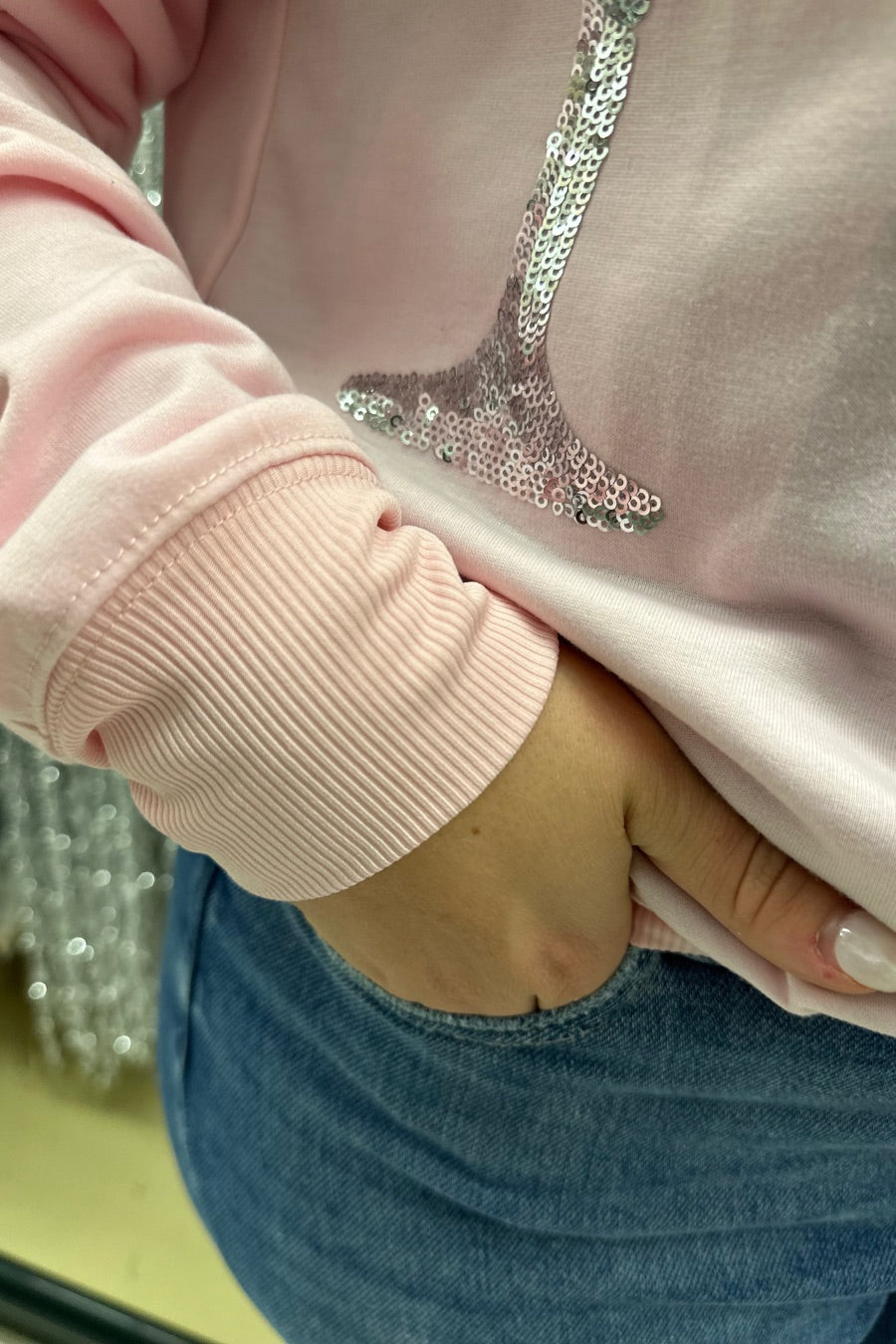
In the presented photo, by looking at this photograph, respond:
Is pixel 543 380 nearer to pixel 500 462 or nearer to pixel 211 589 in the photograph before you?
pixel 500 462

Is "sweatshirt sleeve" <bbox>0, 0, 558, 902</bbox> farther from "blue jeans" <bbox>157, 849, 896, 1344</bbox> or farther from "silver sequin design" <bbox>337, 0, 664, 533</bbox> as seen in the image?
"blue jeans" <bbox>157, 849, 896, 1344</bbox>

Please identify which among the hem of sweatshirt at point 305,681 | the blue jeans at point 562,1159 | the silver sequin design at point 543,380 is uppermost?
the silver sequin design at point 543,380

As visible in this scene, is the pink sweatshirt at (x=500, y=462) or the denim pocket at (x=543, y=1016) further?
the denim pocket at (x=543, y=1016)

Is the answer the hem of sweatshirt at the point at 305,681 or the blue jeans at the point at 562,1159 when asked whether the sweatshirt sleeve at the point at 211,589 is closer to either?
the hem of sweatshirt at the point at 305,681

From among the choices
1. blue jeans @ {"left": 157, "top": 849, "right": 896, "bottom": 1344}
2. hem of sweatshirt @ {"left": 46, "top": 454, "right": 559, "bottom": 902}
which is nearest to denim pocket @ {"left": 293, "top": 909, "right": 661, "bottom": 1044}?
blue jeans @ {"left": 157, "top": 849, "right": 896, "bottom": 1344}

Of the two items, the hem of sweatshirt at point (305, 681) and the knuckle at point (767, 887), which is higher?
the hem of sweatshirt at point (305, 681)

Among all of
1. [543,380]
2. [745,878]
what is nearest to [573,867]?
[745,878]

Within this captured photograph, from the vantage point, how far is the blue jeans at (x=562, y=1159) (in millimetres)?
412

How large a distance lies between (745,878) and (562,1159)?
19cm

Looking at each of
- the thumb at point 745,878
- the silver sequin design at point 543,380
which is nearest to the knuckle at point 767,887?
the thumb at point 745,878

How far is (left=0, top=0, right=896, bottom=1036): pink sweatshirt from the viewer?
27 centimetres

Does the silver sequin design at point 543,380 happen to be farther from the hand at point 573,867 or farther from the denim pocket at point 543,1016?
the denim pocket at point 543,1016

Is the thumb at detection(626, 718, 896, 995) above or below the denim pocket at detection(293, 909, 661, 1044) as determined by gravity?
above

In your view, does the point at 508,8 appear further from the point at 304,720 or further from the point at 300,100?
the point at 304,720
